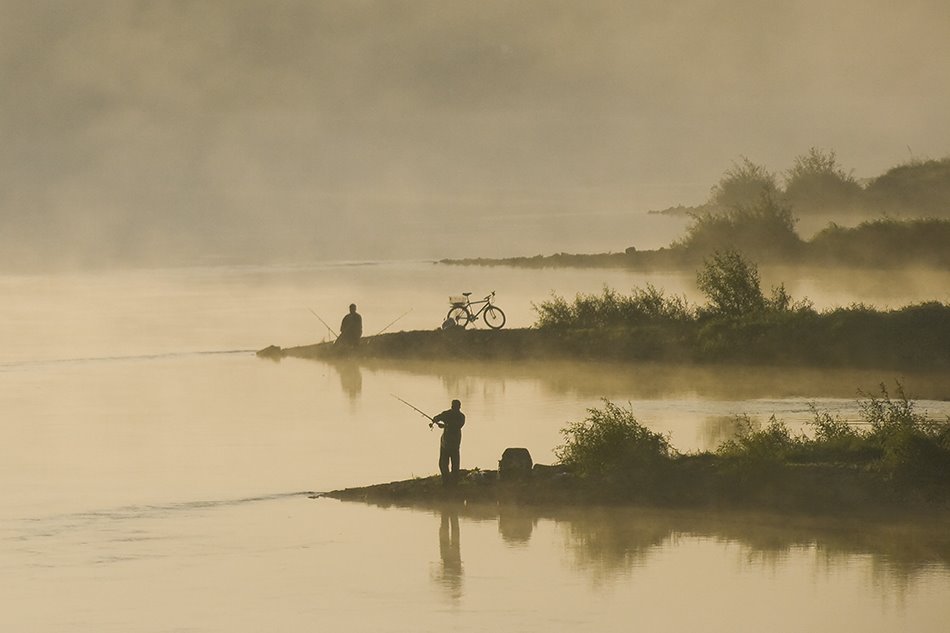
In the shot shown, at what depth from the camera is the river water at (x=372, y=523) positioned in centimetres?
2353

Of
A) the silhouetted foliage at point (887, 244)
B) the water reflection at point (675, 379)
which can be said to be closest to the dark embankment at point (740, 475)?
the water reflection at point (675, 379)

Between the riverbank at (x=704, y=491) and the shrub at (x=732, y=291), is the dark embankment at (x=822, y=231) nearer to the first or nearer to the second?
the shrub at (x=732, y=291)

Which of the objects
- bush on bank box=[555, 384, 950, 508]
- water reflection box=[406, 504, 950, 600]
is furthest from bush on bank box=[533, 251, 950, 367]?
water reflection box=[406, 504, 950, 600]

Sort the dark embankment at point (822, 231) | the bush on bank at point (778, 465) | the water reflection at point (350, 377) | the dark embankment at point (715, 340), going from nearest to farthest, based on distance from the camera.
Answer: the bush on bank at point (778, 465) → the dark embankment at point (715, 340) → the water reflection at point (350, 377) → the dark embankment at point (822, 231)

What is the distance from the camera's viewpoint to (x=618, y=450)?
2936cm

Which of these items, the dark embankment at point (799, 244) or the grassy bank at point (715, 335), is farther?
the dark embankment at point (799, 244)

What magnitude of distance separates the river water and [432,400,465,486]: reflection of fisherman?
68 cm

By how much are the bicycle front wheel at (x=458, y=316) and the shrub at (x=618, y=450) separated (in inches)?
861

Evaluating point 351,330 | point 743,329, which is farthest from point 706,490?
point 351,330

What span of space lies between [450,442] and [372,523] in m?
1.83

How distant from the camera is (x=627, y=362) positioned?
154 ft


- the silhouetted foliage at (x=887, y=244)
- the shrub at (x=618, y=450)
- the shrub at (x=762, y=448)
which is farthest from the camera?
the silhouetted foliage at (x=887, y=244)

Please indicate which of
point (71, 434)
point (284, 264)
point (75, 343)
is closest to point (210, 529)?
point (71, 434)

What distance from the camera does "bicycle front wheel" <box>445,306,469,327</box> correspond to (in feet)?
169
